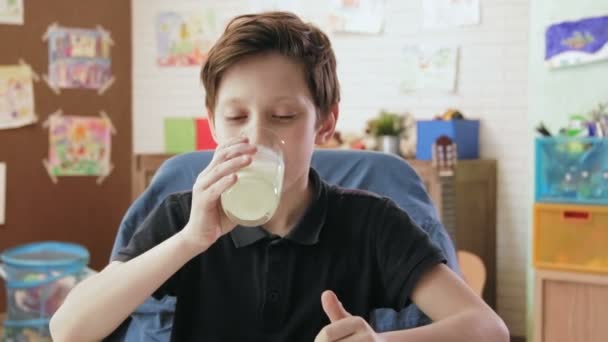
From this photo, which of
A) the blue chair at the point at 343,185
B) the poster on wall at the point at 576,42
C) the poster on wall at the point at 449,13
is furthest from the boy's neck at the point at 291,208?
the poster on wall at the point at 449,13

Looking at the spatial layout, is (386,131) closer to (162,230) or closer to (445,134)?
(445,134)

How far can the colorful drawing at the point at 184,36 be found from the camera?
13.9 ft

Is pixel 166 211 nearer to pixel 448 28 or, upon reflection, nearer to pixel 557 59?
pixel 557 59

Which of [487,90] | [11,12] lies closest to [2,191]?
[11,12]

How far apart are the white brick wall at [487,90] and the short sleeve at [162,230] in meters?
2.52

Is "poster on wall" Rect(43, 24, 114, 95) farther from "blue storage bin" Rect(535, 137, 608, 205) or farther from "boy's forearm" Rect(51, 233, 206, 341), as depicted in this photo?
"boy's forearm" Rect(51, 233, 206, 341)

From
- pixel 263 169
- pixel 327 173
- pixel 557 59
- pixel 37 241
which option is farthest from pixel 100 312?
pixel 37 241

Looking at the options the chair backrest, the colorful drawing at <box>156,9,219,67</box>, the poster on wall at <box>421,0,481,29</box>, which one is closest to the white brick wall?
the poster on wall at <box>421,0,481,29</box>

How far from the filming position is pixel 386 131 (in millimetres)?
3539

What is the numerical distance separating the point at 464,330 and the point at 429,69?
279 cm

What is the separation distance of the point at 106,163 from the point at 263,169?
348 centimetres

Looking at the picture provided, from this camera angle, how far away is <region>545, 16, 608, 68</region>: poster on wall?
2900 mm

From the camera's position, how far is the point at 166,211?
3.90ft

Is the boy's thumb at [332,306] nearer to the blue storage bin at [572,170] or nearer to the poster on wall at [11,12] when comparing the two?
the blue storage bin at [572,170]
